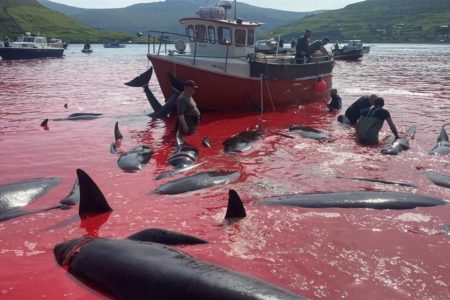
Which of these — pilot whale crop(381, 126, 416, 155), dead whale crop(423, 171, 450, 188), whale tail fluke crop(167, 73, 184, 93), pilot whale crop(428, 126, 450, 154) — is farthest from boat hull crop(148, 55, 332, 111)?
dead whale crop(423, 171, 450, 188)

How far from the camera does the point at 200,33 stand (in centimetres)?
2133

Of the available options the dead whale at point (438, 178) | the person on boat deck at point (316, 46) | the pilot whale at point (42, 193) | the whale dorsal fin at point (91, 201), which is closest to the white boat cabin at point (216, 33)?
the person on boat deck at point (316, 46)

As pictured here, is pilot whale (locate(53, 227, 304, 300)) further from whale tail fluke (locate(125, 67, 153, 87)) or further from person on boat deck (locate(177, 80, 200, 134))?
whale tail fluke (locate(125, 67, 153, 87))

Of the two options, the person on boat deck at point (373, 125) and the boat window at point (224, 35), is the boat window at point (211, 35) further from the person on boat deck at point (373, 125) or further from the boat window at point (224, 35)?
the person on boat deck at point (373, 125)

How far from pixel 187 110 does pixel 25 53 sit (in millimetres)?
56970

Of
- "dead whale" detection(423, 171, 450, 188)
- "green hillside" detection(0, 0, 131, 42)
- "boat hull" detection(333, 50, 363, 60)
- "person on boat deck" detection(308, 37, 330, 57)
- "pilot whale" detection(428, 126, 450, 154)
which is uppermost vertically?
"green hillside" detection(0, 0, 131, 42)

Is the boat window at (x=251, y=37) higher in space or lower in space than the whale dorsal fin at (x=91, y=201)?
higher

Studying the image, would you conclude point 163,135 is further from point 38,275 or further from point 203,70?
point 38,275

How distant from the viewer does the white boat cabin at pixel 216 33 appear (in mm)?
20984

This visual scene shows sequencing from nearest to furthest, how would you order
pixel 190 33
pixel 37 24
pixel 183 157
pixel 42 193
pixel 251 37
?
pixel 42 193 < pixel 183 157 < pixel 190 33 < pixel 251 37 < pixel 37 24

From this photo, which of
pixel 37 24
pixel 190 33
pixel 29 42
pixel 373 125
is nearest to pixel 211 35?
pixel 190 33

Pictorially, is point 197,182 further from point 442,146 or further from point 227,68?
point 227,68

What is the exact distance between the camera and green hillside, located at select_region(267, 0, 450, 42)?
472 ft

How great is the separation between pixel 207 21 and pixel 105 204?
14.2 meters
